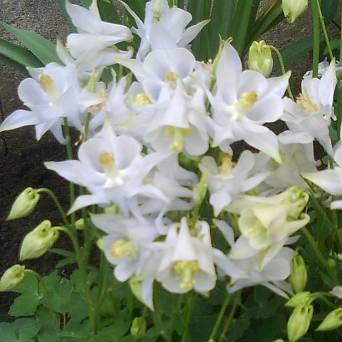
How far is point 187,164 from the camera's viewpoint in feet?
2.96

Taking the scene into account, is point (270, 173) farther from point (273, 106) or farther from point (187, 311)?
point (187, 311)

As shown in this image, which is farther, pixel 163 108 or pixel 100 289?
pixel 100 289

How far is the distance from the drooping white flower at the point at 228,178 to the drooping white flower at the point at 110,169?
0.06 meters

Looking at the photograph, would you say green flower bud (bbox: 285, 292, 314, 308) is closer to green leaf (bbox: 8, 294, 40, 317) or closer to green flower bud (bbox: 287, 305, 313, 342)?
green flower bud (bbox: 287, 305, 313, 342)

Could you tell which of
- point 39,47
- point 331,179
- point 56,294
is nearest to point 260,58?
point 331,179

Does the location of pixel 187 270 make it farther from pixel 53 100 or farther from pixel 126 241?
Result: pixel 53 100

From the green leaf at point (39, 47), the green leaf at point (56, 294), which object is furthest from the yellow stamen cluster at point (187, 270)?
the green leaf at point (39, 47)

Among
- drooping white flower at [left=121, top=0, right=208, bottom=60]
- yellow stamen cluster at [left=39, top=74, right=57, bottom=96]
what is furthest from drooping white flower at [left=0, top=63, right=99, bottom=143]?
drooping white flower at [left=121, top=0, right=208, bottom=60]

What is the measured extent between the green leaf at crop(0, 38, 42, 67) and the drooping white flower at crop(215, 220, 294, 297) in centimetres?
108

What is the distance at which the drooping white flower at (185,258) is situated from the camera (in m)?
0.80

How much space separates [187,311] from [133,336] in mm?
95

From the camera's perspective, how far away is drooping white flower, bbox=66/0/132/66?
979 mm

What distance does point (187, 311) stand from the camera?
3.10 ft

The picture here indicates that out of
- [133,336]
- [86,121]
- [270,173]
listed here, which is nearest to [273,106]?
[270,173]
